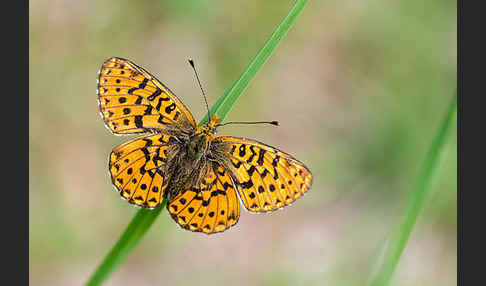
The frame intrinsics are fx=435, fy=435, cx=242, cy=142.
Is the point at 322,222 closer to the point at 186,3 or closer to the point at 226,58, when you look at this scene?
the point at 226,58

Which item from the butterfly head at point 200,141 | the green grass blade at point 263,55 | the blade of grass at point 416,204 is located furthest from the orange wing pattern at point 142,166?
the blade of grass at point 416,204

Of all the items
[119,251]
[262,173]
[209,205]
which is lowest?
[119,251]

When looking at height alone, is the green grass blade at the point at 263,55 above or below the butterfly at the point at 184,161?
above

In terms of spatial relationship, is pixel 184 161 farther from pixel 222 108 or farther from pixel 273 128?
pixel 273 128

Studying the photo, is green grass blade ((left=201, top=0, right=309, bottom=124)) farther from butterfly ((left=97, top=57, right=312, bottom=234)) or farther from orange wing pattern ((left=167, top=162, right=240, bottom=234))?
orange wing pattern ((left=167, top=162, right=240, bottom=234))

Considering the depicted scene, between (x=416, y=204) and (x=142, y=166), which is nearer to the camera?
(x=416, y=204)

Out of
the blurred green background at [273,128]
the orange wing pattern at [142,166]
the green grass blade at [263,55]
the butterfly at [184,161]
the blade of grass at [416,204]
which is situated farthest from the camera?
the blurred green background at [273,128]

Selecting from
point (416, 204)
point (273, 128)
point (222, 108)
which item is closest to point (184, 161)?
point (222, 108)

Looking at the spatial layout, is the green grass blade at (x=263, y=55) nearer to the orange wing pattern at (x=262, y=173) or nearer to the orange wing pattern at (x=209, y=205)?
the orange wing pattern at (x=262, y=173)
